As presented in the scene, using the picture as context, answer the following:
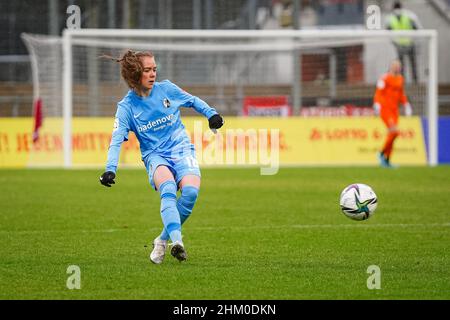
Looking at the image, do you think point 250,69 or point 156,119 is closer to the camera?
point 156,119

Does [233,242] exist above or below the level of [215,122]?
below

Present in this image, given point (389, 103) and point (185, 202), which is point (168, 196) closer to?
point (185, 202)

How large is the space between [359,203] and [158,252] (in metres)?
2.10

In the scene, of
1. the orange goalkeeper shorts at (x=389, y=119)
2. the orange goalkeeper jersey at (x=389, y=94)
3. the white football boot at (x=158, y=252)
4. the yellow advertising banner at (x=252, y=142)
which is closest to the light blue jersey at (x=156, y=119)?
the white football boot at (x=158, y=252)

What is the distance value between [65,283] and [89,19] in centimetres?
2003

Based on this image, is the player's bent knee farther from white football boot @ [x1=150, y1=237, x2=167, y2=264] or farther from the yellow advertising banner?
the yellow advertising banner

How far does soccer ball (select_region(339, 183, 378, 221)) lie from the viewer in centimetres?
953

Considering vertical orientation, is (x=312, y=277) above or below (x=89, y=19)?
below

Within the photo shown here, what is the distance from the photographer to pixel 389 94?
72.4 feet

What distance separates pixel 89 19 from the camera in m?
26.9

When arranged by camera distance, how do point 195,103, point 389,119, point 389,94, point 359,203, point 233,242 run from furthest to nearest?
1. point 389,94
2. point 389,119
3. point 233,242
4. point 359,203
5. point 195,103

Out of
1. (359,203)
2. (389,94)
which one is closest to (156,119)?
(359,203)
